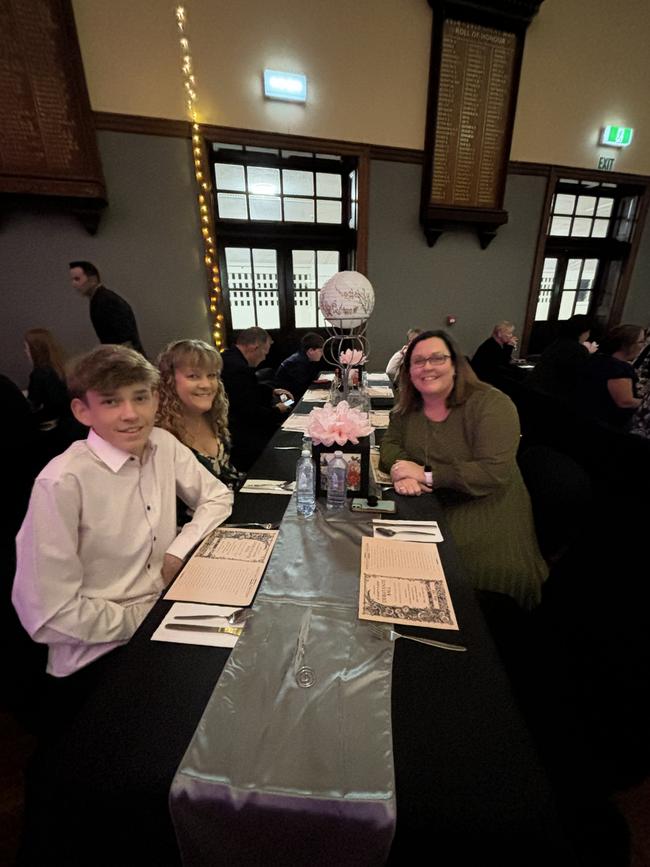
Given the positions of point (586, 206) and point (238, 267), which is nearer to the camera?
point (238, 267)

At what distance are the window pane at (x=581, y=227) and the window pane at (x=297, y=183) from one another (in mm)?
3506

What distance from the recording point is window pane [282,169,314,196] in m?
3.89

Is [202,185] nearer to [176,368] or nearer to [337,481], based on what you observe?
[176,368]

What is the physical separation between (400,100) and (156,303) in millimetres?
3093

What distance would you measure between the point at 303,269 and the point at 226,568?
407 cm

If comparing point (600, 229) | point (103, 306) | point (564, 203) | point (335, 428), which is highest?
point (564, 203)

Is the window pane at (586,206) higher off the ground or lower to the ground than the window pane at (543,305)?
higher

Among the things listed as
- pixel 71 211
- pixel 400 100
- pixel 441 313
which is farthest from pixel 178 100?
pixel 441 313

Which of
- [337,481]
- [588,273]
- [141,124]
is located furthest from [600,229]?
[337,481]

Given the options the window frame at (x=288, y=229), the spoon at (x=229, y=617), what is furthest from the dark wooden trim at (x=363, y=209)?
the spoon at (x=229, y=617)

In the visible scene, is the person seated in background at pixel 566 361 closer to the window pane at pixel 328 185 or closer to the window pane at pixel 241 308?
the window pane at pixel 328 185

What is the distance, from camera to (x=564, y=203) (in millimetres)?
4766

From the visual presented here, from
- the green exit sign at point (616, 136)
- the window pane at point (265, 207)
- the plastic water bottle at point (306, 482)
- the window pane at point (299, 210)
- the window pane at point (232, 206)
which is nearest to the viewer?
the plastic water bottle at point (306, 482)

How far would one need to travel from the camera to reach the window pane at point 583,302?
5.30m
